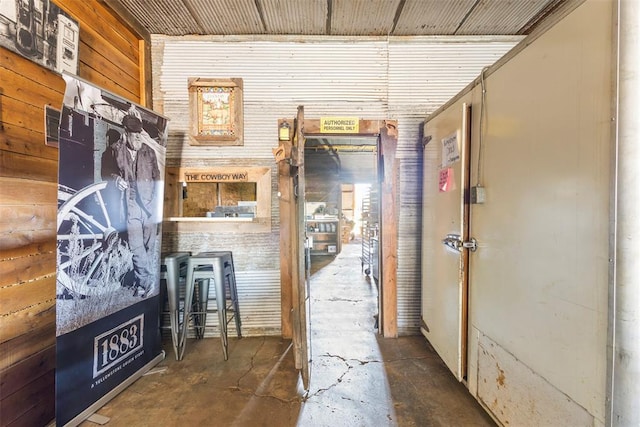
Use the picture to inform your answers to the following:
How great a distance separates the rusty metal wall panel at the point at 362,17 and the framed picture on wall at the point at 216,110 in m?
1.04

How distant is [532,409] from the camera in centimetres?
122

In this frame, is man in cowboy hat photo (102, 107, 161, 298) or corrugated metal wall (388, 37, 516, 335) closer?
man in cowboy hat photo (102, 107, 161, 298)

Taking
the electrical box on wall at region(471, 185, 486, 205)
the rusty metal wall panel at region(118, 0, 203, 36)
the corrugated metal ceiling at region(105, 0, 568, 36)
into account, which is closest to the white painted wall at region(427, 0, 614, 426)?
the electrical box on wall at region(471, 185, 486, 205)

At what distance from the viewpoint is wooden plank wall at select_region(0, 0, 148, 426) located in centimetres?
137

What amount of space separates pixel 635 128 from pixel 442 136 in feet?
4.01

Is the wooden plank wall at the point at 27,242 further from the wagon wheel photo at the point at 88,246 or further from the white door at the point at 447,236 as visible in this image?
the white door at the point at 447,236

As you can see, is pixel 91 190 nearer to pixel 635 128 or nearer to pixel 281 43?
pixel 281 43

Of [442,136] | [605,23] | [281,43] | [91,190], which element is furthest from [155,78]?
[605,23]

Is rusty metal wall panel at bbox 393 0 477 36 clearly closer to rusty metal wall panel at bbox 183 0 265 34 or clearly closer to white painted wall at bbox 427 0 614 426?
white painted wall at bbox 427 0 614 426

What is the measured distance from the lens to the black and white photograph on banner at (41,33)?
140cm

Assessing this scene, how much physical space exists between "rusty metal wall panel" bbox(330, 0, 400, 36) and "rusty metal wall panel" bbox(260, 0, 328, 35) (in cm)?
11

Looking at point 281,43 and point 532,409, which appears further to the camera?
point 281,43

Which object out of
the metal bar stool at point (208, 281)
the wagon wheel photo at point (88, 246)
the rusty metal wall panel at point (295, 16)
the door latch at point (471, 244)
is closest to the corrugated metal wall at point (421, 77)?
the rusty metal wall panel at point (295, 16)

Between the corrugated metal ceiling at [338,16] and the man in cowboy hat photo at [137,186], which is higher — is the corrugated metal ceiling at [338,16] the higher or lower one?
the higher one
